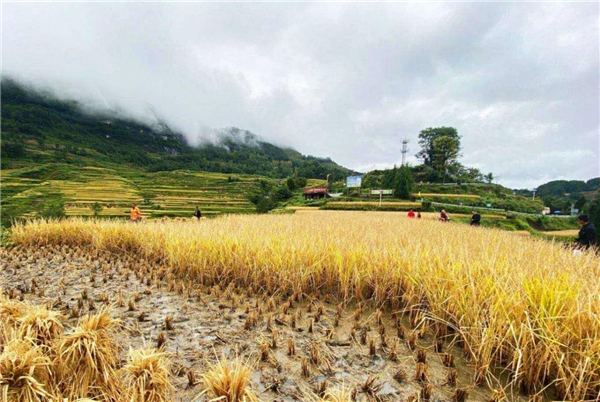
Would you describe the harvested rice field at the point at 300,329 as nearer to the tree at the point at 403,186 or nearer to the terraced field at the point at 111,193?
the terraced field at the point at 111,193

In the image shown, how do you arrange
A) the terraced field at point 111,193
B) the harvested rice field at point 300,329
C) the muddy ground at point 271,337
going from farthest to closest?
the terraced field at point 111,193, the muddy ground at point 271,337, the harvested rice field at point 300,329

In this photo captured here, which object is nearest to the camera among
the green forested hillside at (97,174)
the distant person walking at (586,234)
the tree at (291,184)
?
the distant person walking at (586,234)

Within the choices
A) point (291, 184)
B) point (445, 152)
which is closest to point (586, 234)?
point (291, 184)

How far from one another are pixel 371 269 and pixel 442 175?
62.2 m

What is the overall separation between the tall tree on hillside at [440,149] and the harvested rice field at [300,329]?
61.7 metres

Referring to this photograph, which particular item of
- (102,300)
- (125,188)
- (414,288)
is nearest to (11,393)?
(102,300)

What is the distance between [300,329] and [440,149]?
69.4 metres

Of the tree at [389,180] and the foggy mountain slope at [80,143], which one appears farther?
the foggy mountain slope at [80,143]

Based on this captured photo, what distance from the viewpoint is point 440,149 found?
60625mm

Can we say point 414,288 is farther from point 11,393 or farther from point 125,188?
point 125,188

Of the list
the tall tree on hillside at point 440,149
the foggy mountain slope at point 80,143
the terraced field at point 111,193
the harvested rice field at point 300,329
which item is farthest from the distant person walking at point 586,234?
the foggy mountain slope at point 80,143

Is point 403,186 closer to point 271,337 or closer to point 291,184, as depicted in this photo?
point 291,184

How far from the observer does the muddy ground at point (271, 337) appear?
1707 millimetres

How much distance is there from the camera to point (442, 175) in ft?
184
